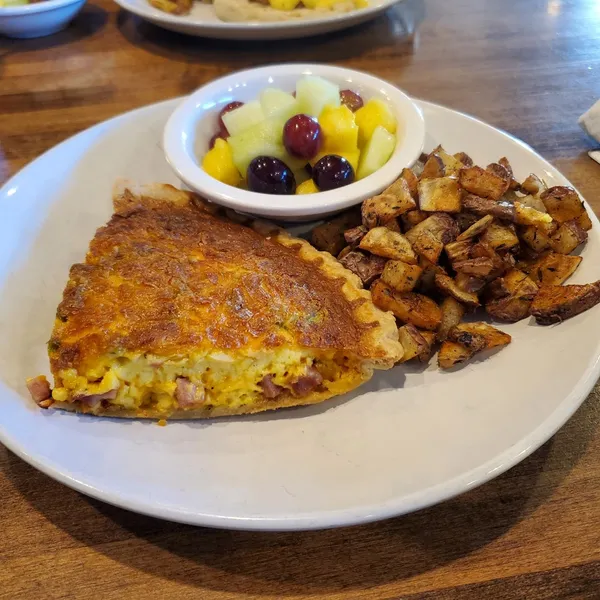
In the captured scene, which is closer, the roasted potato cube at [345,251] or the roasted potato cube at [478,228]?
the roasted potato cube at [478,228]

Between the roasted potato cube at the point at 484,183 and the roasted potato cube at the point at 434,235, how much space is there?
0.12 m

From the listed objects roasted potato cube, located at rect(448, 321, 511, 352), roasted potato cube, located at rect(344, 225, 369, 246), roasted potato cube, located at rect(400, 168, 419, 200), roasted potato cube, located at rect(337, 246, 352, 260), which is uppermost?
roasted potato cube, located at rect(400, 168, 419, 200)

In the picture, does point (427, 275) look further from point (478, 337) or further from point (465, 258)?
point (478, 337)

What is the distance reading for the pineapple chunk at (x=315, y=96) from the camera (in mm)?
1955

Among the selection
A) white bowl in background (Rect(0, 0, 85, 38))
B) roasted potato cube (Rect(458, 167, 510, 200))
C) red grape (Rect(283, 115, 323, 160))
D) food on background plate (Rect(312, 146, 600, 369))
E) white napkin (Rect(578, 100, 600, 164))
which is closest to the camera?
food on background plate (Rect(312, 146, 600, 369))

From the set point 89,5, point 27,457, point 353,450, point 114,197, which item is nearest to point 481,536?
point 353,450

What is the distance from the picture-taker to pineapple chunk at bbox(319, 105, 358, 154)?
6.15ft

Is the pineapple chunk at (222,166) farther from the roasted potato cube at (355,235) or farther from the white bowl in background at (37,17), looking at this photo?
the white bowl in background at (37,17)

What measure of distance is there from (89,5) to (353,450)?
11.5 ft

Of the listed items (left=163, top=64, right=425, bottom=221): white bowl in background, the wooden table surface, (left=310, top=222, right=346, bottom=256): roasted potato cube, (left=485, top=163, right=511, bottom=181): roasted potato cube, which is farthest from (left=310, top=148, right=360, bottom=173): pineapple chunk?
the wooden table surface

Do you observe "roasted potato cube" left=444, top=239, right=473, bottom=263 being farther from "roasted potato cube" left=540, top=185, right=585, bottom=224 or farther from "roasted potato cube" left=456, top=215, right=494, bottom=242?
"roasted potato cube" left=540, top=185, right=585, bottom=224

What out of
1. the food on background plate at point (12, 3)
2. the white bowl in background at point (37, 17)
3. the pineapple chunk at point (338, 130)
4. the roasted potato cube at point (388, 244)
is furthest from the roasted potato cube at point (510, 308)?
the food on background plate at point (12, 3)

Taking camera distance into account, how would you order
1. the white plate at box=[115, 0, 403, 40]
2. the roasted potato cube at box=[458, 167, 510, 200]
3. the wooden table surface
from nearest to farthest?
the wooden table surface → the roasted potato cube at box=[458, 167, 510, 200] → the white plate at box=[115, 0, 403, 40]

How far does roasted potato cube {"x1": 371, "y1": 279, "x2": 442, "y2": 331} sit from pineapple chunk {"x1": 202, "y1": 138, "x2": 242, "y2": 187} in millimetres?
669
